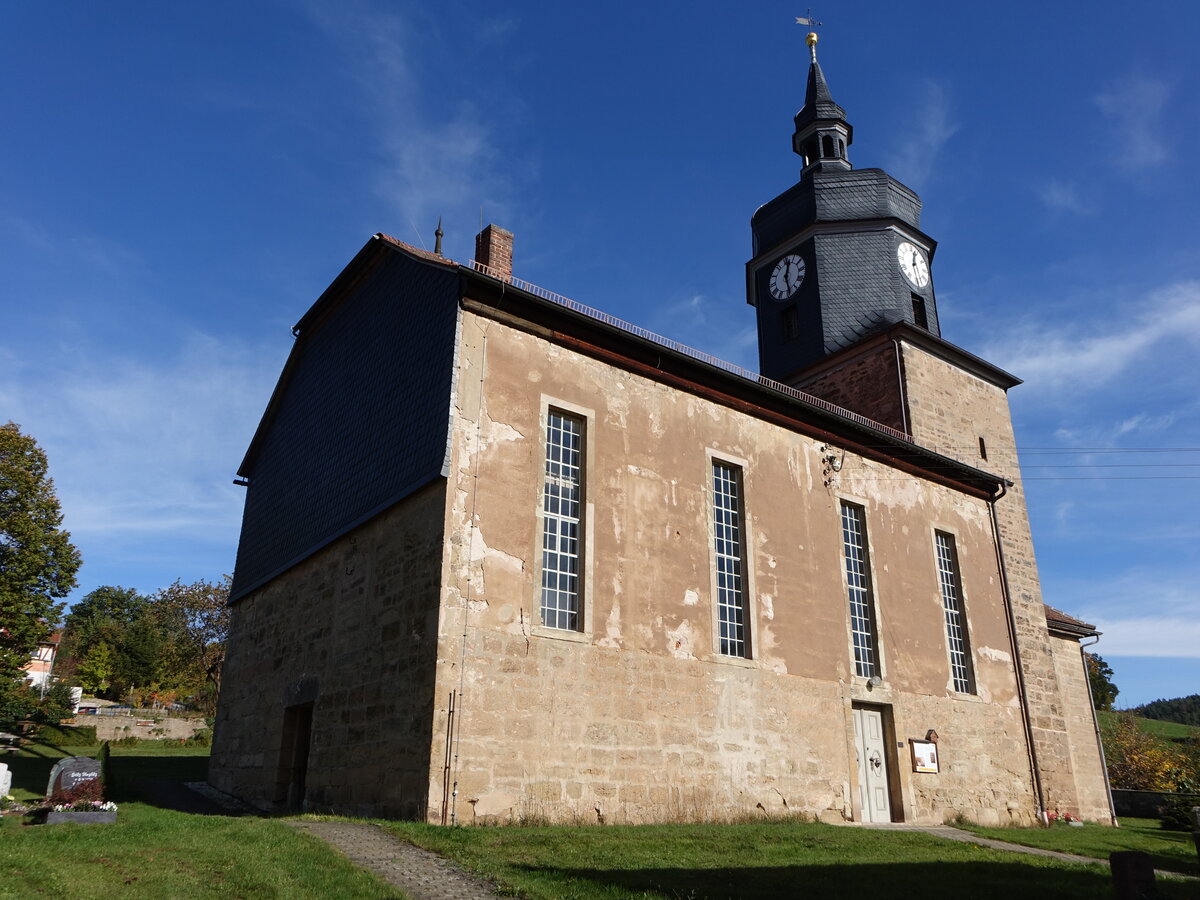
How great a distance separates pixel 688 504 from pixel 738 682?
9.89 feet

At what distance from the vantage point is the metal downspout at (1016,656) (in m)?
19.3

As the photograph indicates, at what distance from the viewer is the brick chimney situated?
1531cm

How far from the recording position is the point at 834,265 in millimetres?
25156

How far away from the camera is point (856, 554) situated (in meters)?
17.8

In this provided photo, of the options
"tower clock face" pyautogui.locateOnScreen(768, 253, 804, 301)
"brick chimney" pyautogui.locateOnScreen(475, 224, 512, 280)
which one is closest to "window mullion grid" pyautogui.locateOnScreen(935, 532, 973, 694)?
"tower clock face" pyautogui.locateOnScreen(768, 253, 804, 301)

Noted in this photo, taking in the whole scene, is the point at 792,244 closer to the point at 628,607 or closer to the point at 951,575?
the point at 951,575

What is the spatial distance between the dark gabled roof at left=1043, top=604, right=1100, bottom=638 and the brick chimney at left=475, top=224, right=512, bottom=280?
59.7ft

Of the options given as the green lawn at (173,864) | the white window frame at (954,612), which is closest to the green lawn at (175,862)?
the green lawn at (173,864)

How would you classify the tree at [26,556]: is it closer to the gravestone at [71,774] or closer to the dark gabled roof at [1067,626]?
the gravestone at [71,774]

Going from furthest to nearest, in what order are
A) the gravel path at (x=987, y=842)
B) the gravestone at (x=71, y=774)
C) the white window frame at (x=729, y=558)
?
the white window frame at (x=729, y=558), the gravel path at (x=987, y=842), the gravestone at (x=71, y=774)

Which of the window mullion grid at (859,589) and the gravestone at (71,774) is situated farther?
the window mullion grid at (859,589)

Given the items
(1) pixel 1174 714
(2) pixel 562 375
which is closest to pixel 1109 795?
(2) pixel 562 375

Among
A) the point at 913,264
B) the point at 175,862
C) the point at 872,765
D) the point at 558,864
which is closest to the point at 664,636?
the point at 558,864

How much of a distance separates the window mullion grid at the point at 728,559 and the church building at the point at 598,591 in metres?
0.06
